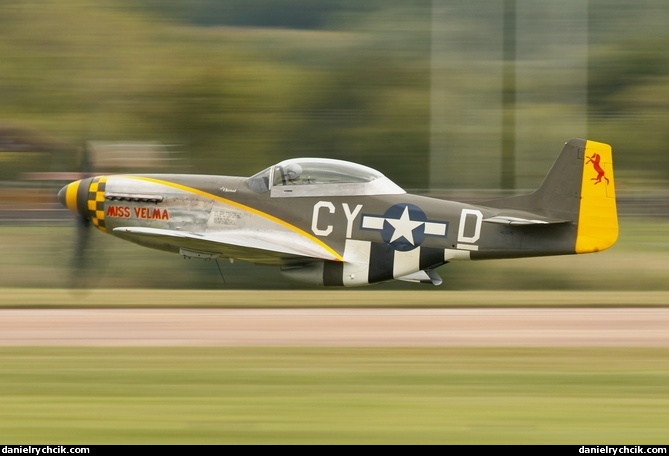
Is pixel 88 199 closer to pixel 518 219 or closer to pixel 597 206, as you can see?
pixel 518 219

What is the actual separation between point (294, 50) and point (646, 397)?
22.8m

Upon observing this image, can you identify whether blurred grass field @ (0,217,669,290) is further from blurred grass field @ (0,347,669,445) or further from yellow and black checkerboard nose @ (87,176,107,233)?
blurred grass field @ (0,347,669,445)

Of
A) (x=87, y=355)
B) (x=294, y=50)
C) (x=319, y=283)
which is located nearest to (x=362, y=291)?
(x=319, y=283)

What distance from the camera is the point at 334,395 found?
822cm

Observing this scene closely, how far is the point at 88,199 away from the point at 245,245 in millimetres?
2871

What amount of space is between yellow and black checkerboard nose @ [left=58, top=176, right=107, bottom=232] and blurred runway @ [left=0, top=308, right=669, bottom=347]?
1.64m

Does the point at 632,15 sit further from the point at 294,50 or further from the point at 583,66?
the point at 294,50

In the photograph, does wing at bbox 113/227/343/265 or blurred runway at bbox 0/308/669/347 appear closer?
blurred runway at bbox 0/308/669/347

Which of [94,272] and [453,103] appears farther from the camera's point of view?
[453,103]

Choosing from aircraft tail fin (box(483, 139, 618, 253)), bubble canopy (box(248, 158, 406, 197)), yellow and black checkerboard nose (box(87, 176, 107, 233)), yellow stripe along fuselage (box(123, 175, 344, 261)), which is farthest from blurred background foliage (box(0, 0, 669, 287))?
aircraft tail fin (box(483, 139, 618, 253))

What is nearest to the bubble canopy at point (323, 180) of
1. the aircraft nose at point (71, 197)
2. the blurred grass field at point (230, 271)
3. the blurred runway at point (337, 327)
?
the blurred runway at point (337, 327)

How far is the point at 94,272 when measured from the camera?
57.3ft

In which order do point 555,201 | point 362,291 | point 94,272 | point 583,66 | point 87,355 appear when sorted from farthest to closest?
1. point 583,66
2. point 94,272
3. point 362,291
4. point 555,201
5. point 87,355

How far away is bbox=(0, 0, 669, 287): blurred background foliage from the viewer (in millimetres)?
22688
